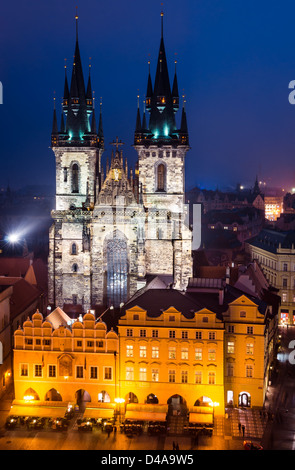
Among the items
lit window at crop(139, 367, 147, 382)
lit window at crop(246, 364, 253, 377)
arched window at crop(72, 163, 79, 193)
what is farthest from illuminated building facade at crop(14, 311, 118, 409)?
arched window at crop(72, 163, 79, 193)

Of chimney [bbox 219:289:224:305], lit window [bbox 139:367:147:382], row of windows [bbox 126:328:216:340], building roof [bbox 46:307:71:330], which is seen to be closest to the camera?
row of windows [bbox 126:328:216:340]

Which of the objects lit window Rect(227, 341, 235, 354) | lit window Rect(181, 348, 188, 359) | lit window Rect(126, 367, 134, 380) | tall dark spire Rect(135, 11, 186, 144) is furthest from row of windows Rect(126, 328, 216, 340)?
tall dark spire Rect(135, 11, 186, 144)

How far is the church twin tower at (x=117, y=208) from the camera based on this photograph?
244 feet

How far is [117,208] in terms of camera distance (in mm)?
74312

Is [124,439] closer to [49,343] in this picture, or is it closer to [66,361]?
[66,361]

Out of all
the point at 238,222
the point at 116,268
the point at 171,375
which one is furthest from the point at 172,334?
the point at 238,222

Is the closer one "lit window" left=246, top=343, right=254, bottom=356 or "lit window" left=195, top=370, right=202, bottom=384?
"lit window" left=195, top=370, right=202, bottom=384

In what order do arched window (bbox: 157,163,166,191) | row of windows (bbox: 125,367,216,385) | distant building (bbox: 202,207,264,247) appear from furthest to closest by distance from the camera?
distant building (bbox: 202,207,264,247), arched window (bbox: 157,163,166,191), row of windows (bbox: 125,367,216,385)

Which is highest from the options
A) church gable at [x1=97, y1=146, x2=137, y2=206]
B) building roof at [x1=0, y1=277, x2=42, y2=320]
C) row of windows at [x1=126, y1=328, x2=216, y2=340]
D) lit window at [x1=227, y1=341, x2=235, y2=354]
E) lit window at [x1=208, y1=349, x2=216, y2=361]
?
church gable at [x1=97, y1=146, x2=137, y2=206]

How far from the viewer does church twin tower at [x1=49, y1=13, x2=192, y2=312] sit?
74500mm

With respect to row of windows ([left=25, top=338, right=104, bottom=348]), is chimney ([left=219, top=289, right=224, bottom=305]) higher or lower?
higher

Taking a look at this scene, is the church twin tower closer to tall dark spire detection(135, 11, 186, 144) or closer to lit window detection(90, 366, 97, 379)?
tall dark spire detection(135, 11, 186, 144)

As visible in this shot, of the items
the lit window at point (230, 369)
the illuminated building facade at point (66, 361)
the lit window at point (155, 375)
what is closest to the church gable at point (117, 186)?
the illuminated building facade at point (66, 361)
